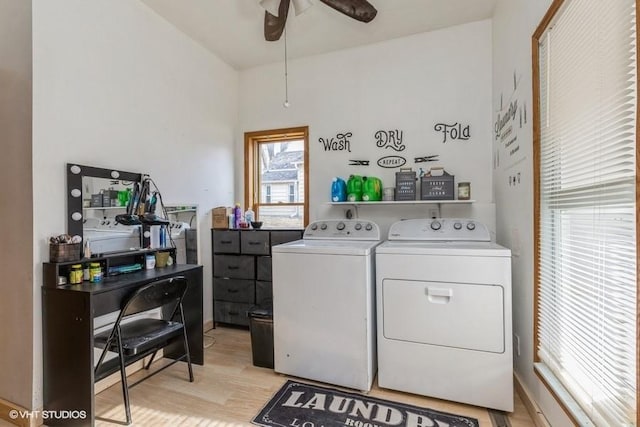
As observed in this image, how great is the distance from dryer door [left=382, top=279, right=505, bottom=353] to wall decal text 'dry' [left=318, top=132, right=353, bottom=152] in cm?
160

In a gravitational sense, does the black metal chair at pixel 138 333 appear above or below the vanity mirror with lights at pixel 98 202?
below

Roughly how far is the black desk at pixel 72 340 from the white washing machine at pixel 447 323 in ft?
5.41

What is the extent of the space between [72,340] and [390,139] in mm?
2811

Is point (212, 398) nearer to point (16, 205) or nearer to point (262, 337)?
point (262, 337)

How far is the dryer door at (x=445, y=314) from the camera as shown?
183 centimetres

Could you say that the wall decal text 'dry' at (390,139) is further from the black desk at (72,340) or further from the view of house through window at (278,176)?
the black desk at (72,340)

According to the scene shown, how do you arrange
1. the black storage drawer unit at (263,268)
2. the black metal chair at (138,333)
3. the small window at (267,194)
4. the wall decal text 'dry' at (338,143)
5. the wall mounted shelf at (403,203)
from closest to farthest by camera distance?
the black metal chair at (138,333)
the wall mounted shelf at (403,203)
the black storage drawer unit at (263,268)
the wall decal text 'dry' at (338,143)
the small window at (267,194)

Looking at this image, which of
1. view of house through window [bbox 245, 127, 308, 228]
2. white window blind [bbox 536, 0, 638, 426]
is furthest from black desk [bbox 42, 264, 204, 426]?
white window blind [bbox 536, 0, 638, 426]

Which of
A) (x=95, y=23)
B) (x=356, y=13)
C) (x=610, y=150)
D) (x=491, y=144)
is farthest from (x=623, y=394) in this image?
(x=95, y=23)

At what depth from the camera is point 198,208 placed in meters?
3.05

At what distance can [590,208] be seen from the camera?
1250 millimetres

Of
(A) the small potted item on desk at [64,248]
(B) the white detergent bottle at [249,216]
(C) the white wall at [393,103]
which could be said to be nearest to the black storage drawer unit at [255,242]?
(B) the white detergent bottle at [249,216]

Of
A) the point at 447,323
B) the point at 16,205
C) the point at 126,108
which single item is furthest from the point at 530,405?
the point at 126,108

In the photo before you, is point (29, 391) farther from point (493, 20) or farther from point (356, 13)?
point (493, 20)
